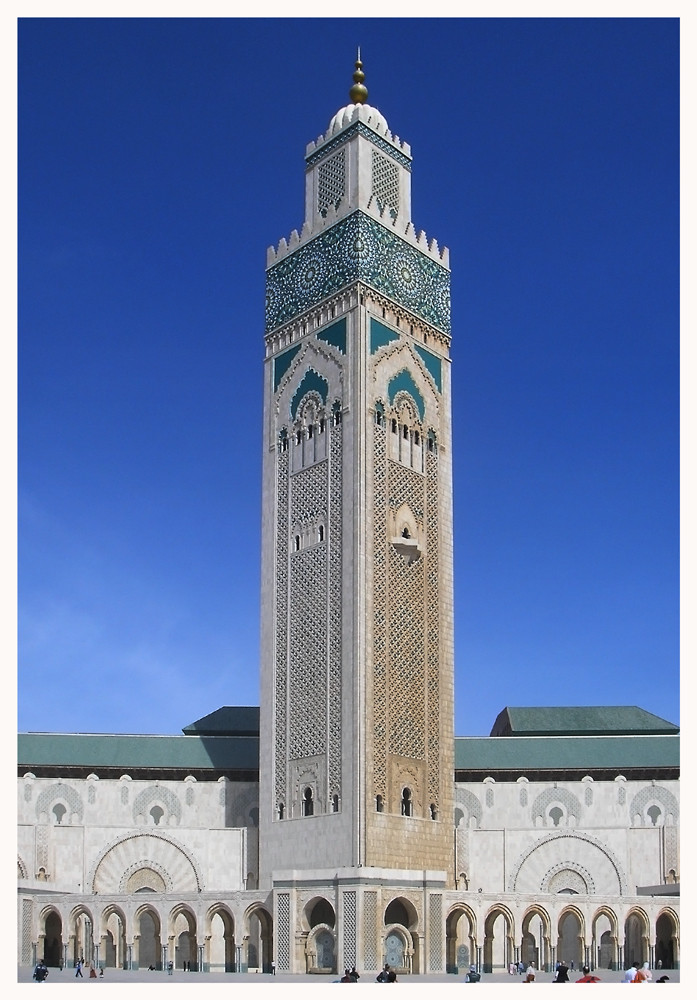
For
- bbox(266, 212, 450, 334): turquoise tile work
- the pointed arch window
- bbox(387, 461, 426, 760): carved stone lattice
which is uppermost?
bbox(266, 212, 450, 334): turquoise tile work

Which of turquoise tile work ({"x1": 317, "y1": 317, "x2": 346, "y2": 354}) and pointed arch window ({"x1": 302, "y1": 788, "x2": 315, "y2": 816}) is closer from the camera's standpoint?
pointed arch window ({"x1": 302, "y1": 788, "x2": 315, "y2": 816})

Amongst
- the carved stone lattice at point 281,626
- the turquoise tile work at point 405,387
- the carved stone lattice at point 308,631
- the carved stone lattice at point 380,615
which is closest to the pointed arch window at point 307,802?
the carved stone lattice at point 281,626

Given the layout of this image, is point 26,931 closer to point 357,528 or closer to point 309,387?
point 357,528

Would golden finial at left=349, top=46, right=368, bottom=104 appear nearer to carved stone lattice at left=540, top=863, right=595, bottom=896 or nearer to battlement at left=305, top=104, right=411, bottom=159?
battlement at left=305, top=104, right=411, bottom=159

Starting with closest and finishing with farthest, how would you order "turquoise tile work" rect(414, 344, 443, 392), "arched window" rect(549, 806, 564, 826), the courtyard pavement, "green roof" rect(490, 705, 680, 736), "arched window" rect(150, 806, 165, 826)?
the courtyard pavement
"turquoise tile work" rect(414, 344, 443, 392)
"arched window" rect(150, 806, 165, 826)
"arched window" rect(549, 806, 564, 826)
"green roof" rect(490, 705, 680, 736)

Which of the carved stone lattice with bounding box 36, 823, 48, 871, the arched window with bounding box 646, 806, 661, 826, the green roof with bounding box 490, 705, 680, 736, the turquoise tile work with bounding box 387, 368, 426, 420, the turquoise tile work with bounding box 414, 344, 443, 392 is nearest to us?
the turquoise tile work with bounding box 387, 368, 426, 420

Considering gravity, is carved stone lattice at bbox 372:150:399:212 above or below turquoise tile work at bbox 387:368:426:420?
above

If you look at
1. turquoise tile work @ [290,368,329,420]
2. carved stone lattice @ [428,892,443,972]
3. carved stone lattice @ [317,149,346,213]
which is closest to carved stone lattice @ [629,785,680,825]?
carved stone lattice @ [428,892,443,972]

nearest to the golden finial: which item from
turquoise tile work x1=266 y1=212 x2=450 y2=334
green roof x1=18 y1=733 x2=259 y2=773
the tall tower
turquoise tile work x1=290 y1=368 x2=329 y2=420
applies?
the tall tower
